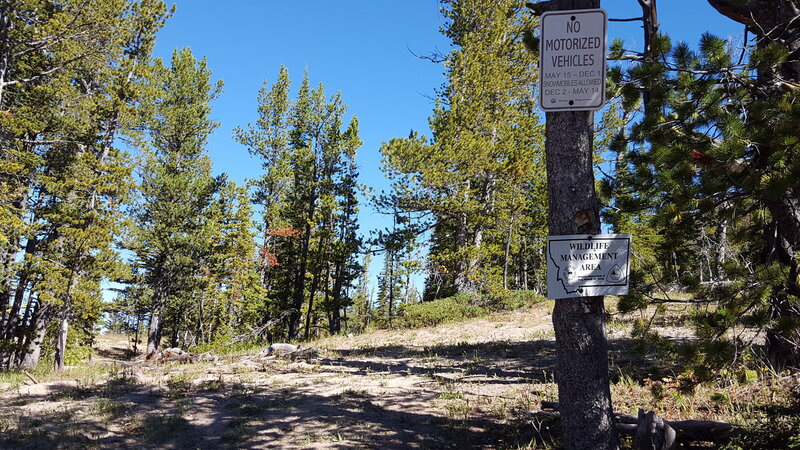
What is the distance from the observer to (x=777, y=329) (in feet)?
11.4

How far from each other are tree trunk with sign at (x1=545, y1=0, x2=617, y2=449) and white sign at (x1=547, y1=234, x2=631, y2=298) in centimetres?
11

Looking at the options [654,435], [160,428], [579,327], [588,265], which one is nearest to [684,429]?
[654,435]

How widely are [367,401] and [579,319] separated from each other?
146 inches

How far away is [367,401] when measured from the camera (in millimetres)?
5652

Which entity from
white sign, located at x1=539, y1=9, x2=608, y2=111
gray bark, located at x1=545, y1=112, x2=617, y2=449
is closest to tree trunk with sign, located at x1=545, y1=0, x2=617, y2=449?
gray bark, located at x1=545, y1=112, x2=617, y2=449

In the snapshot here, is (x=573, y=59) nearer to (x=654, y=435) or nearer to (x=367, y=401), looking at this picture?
(x=654, y=435)

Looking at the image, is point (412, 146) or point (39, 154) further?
point (39, 154)

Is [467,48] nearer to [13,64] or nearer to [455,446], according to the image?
[455,446]

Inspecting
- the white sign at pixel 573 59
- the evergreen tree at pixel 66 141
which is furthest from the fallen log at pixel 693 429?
the evergreen tree at pixel 66 141

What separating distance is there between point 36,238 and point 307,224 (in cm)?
1302

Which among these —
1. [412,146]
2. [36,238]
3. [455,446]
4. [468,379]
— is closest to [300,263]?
[36,238]

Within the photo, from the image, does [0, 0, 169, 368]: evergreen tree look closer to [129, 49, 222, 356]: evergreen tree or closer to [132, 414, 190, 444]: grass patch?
[129, 49, 222, 356]: evergreen tree

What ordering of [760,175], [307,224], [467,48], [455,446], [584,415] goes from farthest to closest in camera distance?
1. [307,224]
2. [467,48]
3. [455,446]
4. [760,175]
5. [584,415]

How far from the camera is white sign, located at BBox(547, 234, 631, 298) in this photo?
2.61 m
